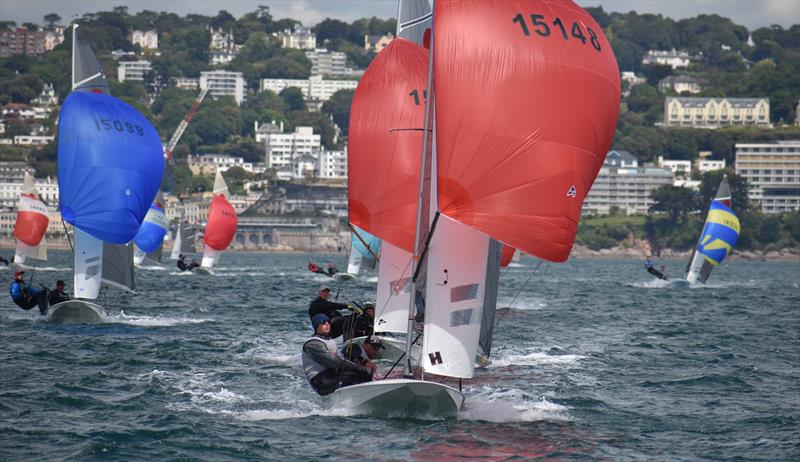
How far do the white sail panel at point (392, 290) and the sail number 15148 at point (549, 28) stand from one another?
26.7ft

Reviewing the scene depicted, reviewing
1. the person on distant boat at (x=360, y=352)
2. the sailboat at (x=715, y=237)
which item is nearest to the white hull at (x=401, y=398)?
the person on distant boat at (x=360, y=352)

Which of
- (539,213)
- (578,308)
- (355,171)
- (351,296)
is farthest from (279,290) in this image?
(539,213)

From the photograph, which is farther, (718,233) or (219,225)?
(219,225)

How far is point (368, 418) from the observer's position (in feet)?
69.8

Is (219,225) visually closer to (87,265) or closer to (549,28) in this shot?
(87,265)

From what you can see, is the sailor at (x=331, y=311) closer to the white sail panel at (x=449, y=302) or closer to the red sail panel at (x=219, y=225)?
the white sail panel at (x=449, y=302)

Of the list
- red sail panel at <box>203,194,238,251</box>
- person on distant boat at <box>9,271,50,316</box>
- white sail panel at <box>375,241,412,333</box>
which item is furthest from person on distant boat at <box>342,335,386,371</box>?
red sail panel at <box>203,194,238,251</box>

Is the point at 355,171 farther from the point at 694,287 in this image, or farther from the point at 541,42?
the point at 694,287

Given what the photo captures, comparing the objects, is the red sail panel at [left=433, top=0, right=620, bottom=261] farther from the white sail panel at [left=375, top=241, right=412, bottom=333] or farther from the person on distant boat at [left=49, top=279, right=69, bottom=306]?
the person on distant boat at [left=49, top=279, right=69, bottom=306]

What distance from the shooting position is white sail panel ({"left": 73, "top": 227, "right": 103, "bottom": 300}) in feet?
119

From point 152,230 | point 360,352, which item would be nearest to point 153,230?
point 152,230

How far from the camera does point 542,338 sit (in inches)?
1454

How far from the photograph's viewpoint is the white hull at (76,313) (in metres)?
35.2

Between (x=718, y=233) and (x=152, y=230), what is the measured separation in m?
30.8
